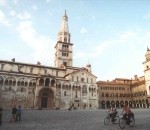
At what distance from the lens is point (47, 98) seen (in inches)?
2046

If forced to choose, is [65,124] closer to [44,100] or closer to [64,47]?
[44,100]

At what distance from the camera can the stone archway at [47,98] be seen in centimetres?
5108

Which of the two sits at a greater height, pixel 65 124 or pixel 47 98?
pixel 47 98

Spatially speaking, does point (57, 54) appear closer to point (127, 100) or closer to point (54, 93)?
point (54, 93)

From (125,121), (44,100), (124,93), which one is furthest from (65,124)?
(124,93)

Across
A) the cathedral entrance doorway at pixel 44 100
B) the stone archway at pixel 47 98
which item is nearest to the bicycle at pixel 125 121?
the stone archway at pixel 47 98

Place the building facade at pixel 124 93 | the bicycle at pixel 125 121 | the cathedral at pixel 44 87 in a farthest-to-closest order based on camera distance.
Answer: the building facade at pixel 124 93, the cathedral at pixel 44 87, the bicycle at pixel 125 121

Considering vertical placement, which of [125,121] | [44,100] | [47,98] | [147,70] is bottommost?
[125,121]

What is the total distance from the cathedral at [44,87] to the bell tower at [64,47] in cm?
426

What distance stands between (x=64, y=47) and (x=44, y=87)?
78.1ft

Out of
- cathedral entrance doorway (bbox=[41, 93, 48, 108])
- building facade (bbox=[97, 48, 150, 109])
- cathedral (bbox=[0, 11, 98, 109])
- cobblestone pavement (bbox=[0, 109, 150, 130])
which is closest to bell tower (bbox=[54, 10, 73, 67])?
cathedral (bbox=[0, 11, 98, 109])

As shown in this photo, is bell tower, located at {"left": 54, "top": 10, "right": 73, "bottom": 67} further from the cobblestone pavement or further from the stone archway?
the cobblestone pavement

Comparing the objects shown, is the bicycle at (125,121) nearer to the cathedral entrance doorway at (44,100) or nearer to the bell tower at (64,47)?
the cathedral entrance doorway at (44,100)

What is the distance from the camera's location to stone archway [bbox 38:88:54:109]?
51.1m
